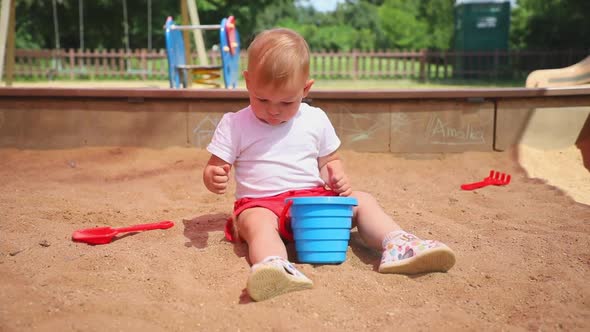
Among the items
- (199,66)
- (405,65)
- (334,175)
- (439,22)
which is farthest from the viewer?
(439,22)

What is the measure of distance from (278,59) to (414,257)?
2.47 ft

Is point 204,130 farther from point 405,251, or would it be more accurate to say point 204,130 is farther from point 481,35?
point 481,35

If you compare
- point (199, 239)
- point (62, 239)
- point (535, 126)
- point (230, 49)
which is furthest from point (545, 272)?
point (230, 49)

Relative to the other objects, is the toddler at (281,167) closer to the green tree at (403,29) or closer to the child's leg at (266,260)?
the child's leg at (266,260)

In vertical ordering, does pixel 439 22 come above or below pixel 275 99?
above

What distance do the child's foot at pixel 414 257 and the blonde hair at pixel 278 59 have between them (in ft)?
2.07

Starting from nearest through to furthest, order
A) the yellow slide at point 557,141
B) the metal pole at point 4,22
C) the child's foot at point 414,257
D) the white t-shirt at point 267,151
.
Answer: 1. the child's foot at point 414,257
2. the white t-shirt at point 267,151
3. the yellow slide at point 557,141
4. the metal pole at point 4,22

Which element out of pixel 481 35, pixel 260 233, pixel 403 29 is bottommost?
pixel 260 233

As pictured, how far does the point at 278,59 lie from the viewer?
6.16 ft

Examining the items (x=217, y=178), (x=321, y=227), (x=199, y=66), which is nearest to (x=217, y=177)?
(x=217, y=178)

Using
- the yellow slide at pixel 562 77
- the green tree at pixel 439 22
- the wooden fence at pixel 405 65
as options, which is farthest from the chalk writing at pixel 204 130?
the green tree at pixel 439 22

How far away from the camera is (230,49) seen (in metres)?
6.95

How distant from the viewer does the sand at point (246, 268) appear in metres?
1.54

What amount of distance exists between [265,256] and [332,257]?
0.86ft
